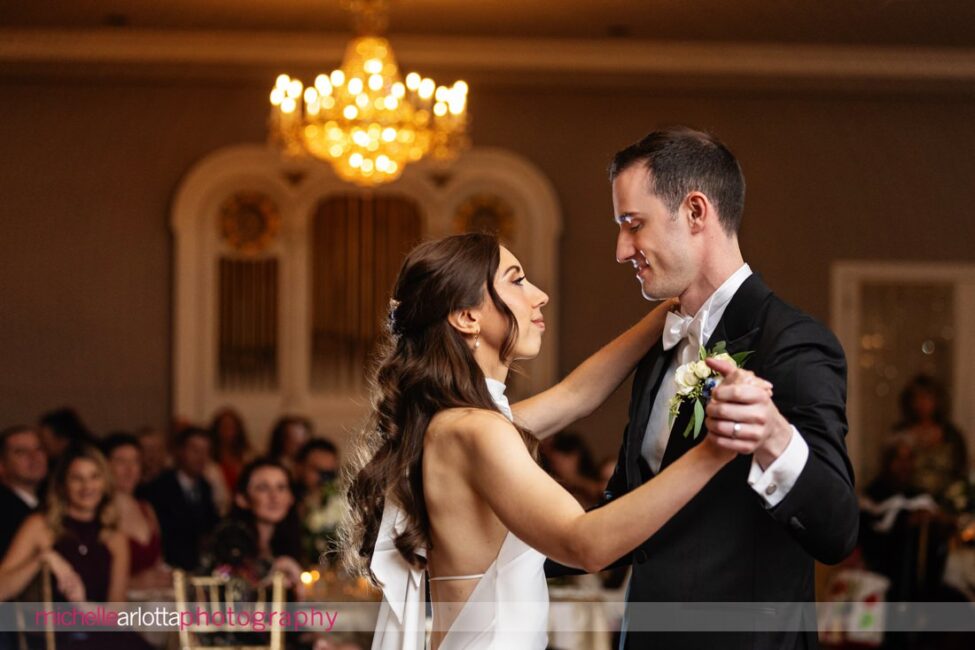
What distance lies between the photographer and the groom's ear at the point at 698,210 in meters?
2.39

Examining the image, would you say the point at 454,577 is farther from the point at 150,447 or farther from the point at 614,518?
the point at 150,447

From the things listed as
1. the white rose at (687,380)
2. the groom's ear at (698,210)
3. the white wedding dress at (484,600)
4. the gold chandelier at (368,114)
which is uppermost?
the gold chandelier at (368,114)

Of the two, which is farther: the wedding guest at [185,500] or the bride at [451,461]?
the wedding guest at [185,500]

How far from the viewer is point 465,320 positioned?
247cm

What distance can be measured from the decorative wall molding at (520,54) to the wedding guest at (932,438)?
7.34 feet

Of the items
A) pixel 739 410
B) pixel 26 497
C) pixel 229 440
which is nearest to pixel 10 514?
pixel 26 497

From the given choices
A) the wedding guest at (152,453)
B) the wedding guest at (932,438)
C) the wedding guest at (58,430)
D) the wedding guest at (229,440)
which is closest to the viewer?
the wedding guest at (932,438)

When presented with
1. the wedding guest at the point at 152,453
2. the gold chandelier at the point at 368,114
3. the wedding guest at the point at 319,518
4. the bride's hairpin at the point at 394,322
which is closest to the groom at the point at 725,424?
the bride's hairpin at the point at 394,322

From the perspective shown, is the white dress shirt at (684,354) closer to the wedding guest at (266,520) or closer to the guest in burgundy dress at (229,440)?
the wedding guest at (266,520)

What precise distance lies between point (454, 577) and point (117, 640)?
127 inches

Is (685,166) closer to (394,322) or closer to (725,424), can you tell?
(394,322)

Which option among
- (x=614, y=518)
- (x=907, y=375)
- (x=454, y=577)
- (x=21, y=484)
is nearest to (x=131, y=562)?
(x=21, y=484)

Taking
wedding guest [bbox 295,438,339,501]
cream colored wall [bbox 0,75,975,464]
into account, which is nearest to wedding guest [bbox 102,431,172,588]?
wedding guest [bbox 295,438,339,501]

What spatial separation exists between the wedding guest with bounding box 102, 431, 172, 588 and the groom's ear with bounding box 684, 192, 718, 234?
3874 mm
